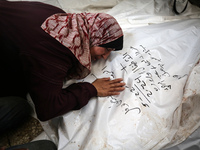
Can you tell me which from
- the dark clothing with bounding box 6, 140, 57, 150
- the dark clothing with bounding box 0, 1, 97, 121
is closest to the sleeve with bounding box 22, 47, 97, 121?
the dark clothing with bounding box 0, 1, 97, 121

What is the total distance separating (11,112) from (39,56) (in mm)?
443

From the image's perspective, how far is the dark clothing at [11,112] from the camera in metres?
0.80

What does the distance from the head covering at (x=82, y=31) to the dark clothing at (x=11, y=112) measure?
396 millimetres

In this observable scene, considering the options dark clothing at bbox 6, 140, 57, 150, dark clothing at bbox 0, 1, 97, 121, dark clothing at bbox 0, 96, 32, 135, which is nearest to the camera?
dark clothing at bbox 0, 1, 97, 121

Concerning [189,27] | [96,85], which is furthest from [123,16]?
[96,85]

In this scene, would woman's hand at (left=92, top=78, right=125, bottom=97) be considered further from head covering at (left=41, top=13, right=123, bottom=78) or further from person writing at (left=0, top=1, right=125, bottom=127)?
head covering at (left=41, top=13, right=123, bottom=78)

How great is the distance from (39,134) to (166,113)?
28.0 inches

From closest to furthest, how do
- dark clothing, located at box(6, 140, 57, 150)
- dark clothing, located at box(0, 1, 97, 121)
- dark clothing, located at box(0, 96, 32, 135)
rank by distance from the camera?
dark clothing, located at box(0, 1, 97, 121), dark clothing, located at box(6, 140, 57, 150), dark clothing, located at box(0, 96, 32, 135)

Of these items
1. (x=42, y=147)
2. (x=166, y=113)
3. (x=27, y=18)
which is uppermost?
(x=27, y=18)

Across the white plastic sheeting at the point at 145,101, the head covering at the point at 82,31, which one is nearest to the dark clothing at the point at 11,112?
the white plastic sheeting at the point at 145,101

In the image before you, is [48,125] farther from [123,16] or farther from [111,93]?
[123,16]

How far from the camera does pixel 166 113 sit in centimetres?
68

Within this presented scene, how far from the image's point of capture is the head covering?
620mm

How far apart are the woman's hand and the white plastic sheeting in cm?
2
